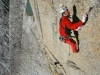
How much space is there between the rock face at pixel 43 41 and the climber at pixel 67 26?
0.24m

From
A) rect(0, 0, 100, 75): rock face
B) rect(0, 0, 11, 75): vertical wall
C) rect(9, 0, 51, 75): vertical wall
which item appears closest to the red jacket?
rect(0, 0, 100, 75): rock face

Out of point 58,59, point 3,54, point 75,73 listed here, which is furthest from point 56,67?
point 3,54

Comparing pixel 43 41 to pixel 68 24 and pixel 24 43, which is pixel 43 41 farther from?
pixel 68 24

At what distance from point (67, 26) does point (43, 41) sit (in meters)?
4.04

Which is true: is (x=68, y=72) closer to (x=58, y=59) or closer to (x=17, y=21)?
(x=58, y=59)

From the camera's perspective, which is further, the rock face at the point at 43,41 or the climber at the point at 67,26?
the rock face at the point at 43,41

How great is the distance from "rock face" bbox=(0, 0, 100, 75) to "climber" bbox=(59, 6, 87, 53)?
24 cm

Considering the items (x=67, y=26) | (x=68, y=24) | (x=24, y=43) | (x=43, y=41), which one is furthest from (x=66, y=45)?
(x=24, y=43)

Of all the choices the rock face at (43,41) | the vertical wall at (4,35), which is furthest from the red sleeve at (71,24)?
the vertical wall at (4,35)

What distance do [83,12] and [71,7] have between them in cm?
65

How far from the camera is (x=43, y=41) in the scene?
12.8 metres

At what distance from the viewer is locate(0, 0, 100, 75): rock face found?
898 cm

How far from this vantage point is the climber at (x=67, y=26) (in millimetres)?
8641

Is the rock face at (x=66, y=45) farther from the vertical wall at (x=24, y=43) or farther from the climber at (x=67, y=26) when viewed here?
the vertical wall at (x=24, y=43)
